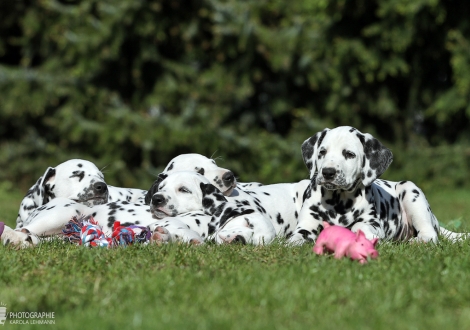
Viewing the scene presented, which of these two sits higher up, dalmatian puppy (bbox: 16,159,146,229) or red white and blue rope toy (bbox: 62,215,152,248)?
dalmatian puppy (bbox: 16,159,146,229)

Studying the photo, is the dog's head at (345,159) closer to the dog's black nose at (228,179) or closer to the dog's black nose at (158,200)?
the dog's black nose at (228,179)

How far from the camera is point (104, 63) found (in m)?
19.0

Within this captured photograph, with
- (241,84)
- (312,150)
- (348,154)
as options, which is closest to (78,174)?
(312,150)

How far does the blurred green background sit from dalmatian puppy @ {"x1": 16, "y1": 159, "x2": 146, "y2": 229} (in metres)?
8.21

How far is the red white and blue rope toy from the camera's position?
6933mm

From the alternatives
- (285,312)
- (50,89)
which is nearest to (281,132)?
(50,89)

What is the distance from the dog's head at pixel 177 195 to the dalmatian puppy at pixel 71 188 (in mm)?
1015

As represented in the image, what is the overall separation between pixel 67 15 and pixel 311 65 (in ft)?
21.2

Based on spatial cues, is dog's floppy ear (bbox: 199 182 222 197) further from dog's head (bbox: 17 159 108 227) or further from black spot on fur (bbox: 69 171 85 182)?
black spot on fur (bbox: 69 171 85 182)

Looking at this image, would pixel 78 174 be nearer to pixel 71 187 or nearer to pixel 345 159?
pixel 71 187

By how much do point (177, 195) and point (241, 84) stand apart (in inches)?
439

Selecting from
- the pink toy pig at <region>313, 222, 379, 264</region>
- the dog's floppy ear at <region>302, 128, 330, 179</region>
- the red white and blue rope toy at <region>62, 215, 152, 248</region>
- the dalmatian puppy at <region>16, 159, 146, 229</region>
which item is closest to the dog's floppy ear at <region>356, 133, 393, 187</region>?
the dog's floppy ear at <region>302, 128, 330, 179</region>

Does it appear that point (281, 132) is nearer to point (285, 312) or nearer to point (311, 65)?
point (311, 65)

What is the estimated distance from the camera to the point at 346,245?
5973mm
